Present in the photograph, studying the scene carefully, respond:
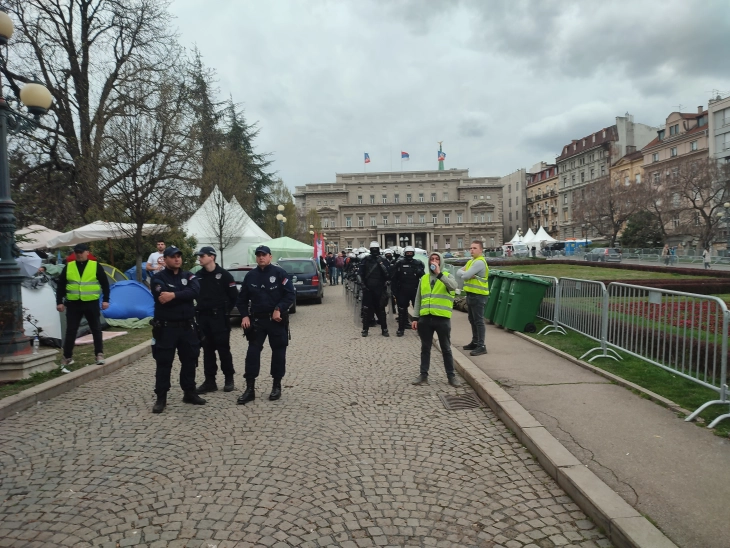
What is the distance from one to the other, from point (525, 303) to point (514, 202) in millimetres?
106445

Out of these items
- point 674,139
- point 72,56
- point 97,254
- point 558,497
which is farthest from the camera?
point 674,139

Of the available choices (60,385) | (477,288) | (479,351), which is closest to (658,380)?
(479,351)

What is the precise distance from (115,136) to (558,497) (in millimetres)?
14099

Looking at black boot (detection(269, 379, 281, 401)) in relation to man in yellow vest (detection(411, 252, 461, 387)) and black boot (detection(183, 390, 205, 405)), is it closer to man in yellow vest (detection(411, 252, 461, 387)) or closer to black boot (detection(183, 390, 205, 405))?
black boot (detection(183, 390, 205, 405))

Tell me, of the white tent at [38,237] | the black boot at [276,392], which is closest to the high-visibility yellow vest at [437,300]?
the black boot at [276,392]

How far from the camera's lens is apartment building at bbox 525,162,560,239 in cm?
9456

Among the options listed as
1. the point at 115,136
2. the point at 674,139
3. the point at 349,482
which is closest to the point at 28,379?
the point at 349,482

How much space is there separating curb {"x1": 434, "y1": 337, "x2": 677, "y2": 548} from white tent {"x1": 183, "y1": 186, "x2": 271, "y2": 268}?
743 inches

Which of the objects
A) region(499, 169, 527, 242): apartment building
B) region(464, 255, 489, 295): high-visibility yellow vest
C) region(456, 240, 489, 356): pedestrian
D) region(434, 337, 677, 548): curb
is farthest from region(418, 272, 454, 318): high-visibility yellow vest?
region(499, 169, 527, 242): apartment building

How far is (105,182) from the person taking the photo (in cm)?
1511

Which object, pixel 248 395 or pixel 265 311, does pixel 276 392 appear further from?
pixel 265 311

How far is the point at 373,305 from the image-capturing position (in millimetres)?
11539

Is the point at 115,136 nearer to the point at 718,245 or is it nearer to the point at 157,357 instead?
the point at 157,357

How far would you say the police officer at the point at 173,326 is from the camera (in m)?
5.86
